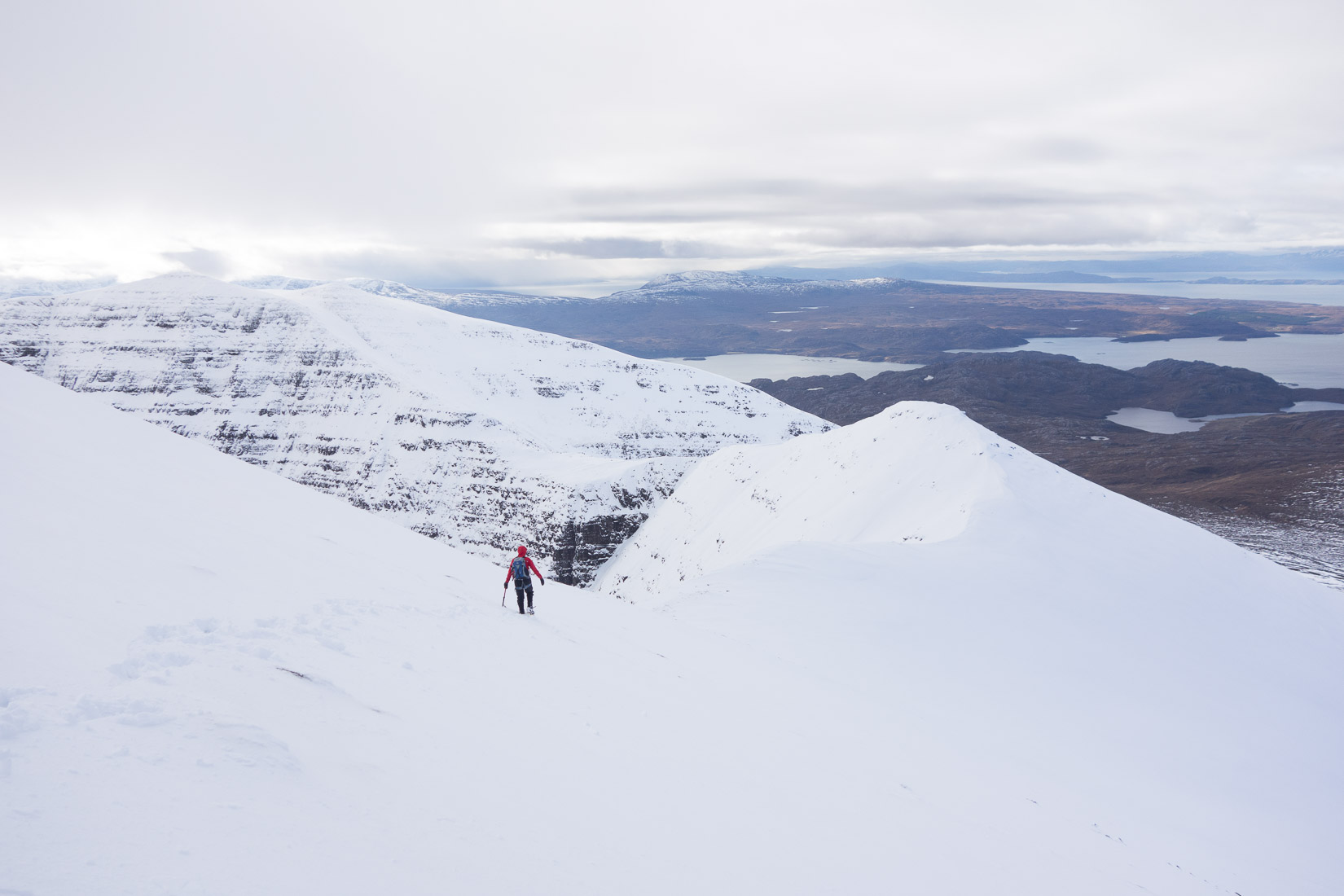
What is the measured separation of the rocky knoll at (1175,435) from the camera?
72.1 m

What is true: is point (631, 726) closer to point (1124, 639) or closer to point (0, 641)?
point (0, 641)

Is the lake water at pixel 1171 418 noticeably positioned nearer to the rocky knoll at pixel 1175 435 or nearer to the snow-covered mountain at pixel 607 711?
the rocky knoll at pixel 1175 435

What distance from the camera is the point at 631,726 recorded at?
7570 mm

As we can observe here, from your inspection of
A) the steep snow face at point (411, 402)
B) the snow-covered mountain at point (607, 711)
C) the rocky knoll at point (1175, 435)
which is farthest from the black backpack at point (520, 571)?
the rocky knoll at point (1175, 435)

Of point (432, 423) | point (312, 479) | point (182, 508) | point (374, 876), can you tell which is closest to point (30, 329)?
point (312, 479)

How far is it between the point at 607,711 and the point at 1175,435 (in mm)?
150450

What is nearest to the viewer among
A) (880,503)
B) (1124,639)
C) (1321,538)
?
(1124,639)

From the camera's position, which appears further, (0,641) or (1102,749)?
(1102,749)

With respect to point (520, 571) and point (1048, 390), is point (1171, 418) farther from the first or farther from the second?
point (520, 571)

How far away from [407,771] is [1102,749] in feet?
45.0

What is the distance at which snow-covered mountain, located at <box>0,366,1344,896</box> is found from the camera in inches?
169

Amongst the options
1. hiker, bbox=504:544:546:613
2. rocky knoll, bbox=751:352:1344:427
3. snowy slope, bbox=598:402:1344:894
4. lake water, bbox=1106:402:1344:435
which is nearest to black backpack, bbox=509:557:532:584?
hiker, bbox=504:544:546:613

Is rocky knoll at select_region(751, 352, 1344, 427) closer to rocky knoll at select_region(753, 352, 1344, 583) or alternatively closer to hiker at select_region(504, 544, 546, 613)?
rocky knoll at select_region(753, 352, 1344, 583)

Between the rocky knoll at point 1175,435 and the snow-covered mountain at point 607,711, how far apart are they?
5189 centimetres
